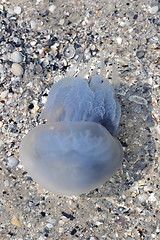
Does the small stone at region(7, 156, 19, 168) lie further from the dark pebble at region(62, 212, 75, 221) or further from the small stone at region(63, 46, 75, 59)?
the small stone at region(63, 46, 75, 59)

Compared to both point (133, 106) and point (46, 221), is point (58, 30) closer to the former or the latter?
point (133, 106)

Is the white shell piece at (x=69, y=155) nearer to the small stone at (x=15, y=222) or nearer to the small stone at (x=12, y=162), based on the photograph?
the small stone at (x=12, y=162)

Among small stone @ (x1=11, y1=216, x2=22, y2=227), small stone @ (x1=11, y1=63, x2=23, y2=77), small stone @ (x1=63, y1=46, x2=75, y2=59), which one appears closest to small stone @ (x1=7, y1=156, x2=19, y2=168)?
small stone @ (x1=11, y1=216, x2=22, y2=227)

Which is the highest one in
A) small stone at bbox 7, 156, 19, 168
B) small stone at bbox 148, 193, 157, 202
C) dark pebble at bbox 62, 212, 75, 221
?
small stone at bbox 148, 193, 157, 202

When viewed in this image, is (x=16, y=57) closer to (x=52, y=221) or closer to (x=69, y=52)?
(x=69, y=52)

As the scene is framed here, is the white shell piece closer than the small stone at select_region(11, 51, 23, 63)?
Yes

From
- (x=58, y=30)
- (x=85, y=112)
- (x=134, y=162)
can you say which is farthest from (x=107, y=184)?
(x=58, y=30)

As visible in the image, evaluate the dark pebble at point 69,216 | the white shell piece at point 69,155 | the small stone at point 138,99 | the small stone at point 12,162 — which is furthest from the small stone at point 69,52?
the dark pebble at point 69,216
